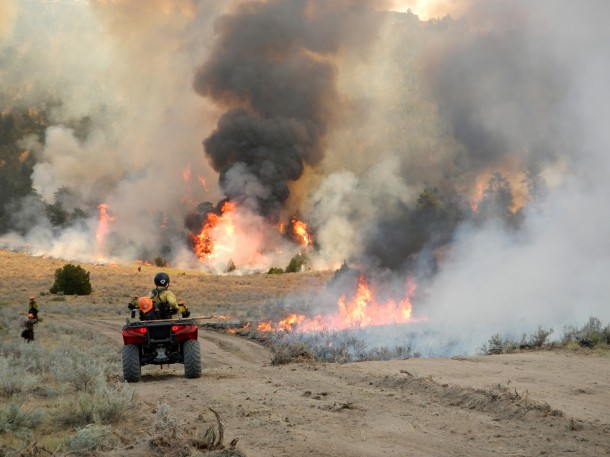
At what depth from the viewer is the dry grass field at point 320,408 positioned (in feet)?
19.6

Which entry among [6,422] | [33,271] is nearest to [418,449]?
[6,422]

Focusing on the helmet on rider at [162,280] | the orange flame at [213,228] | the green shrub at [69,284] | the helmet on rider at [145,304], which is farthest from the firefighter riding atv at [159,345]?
the orange flame at [213,228]

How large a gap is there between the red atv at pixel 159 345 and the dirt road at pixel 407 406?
1.41 ft

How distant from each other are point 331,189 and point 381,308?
48251 mm

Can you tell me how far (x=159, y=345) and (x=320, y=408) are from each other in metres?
4.86

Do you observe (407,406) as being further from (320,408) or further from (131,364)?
(131,364)

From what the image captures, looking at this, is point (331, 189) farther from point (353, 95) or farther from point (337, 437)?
point (337, 437)

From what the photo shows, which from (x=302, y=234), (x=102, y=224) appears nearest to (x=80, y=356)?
(x=302, y=234)

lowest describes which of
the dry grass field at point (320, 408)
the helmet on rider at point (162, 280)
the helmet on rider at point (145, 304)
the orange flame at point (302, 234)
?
the dry grass field at point (320, 408)

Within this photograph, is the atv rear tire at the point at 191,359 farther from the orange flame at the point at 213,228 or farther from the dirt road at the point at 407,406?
the orange flame at the point at 213,228

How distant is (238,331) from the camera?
25.1 m

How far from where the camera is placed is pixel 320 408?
8.05 metres

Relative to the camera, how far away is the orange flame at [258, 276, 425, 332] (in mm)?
23906

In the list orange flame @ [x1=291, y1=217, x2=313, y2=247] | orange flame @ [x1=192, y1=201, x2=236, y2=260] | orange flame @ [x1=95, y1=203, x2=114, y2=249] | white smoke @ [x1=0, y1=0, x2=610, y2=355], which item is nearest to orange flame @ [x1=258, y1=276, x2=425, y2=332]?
white smoke @ [x1=0, y1=0, x2=610, y2=355]
